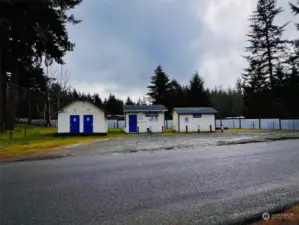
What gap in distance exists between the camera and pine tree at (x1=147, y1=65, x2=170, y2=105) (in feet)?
179

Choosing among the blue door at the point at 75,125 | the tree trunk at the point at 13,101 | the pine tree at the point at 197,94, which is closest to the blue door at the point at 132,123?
the blue door at the point at 75,125

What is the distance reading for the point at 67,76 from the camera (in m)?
48.0

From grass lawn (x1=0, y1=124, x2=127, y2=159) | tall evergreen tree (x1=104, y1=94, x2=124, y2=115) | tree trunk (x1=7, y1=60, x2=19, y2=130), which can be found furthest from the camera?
tall evergreen tree (x1=104, y1=94, x2=124, y2=115)

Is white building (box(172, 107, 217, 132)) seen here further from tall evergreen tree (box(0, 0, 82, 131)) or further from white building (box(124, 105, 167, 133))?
tall evergreen tree (box(0, 0, 82, 131))

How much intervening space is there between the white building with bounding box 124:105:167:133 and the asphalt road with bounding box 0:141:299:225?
70.4 ft

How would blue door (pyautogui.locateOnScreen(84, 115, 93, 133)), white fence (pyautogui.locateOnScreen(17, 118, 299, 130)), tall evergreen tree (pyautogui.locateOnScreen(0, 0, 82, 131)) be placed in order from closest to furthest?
tall evergreen tree (pyautogui.locateOnScreen(0, 0, 82, 131))
blue door (pyautogui.locateOnScreen(84, 115, 93, 133))
white fence (pyautogui.locateOnScreen(17, 118, 299, 130))

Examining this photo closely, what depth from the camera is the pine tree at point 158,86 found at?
54.7 metres

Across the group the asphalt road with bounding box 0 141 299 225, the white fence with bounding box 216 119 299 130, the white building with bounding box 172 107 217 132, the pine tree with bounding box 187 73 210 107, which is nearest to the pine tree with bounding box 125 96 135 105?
the pine tree with bounding box 187 73 210 107

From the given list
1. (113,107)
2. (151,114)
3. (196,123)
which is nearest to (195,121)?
(196,123)

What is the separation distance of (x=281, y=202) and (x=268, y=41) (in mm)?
40913

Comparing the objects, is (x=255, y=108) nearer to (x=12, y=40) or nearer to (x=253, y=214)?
(x=12, y=40)

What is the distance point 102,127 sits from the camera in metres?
25.6

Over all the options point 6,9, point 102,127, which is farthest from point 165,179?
point 6,9

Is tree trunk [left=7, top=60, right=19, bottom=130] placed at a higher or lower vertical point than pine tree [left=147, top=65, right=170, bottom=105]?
lower
